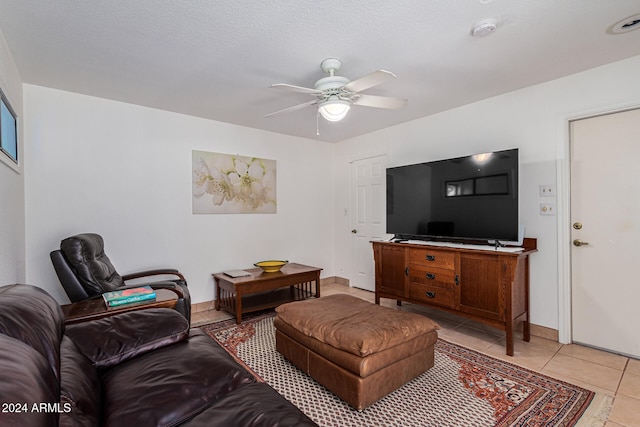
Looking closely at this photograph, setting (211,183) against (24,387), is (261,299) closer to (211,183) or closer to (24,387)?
(211,183)

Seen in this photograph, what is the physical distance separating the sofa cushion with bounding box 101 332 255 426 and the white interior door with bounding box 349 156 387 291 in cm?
320

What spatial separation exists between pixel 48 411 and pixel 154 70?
2.57 m

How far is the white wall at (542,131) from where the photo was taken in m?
2.56

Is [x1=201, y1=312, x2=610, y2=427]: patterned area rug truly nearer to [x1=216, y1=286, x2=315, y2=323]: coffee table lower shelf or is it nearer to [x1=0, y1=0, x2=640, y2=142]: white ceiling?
[x1=216, y1=286, x2=315, y2=323]: coffee table lower shelf

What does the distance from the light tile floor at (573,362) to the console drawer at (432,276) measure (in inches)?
20.4

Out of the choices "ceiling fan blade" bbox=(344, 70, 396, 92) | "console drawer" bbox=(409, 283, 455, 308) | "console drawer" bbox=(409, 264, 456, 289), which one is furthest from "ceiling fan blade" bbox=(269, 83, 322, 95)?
"console drawer" bbox=(409, 283, 455, 308)

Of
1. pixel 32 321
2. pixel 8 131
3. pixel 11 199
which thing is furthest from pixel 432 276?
pixel 8 131

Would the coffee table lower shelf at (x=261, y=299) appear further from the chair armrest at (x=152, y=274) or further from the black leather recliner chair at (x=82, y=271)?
the black leather recliner chair at (x=82, y=271)

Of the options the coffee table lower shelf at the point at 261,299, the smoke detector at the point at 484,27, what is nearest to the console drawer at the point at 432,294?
the coffee table lower shelf at the point at 261,299

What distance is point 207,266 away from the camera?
3.87 metres

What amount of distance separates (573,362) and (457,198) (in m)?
1.64

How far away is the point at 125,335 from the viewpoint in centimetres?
161

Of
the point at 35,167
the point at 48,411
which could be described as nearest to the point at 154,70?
the point at 35,167

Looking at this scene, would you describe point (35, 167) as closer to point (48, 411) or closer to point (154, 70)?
point (154, 70)
